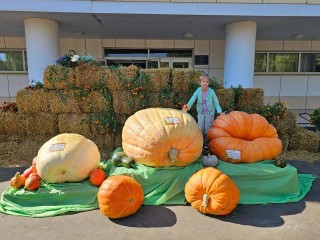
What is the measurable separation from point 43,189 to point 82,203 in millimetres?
543

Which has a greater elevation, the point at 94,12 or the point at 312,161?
the point at 94,12

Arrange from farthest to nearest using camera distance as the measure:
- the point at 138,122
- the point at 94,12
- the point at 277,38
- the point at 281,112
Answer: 1. the point at 277,38
2. the point at 94,12
3. the point at 281,112
4. the point at 138,122

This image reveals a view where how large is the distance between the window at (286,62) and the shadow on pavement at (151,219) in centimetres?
895

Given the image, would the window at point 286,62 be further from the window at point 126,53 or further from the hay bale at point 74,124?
the hay bale at point 74,124

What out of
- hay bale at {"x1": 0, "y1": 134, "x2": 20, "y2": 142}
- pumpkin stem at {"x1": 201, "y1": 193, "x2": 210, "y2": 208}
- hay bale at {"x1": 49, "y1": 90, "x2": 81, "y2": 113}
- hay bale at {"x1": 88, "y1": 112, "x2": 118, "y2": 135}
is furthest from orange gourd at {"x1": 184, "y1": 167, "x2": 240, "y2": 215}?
hay bale at {"x1": 0, "y1": 134, "x2": 20, "y2": 142}

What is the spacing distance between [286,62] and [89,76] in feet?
28.7

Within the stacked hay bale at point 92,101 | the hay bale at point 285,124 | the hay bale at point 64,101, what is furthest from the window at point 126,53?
the hay bale at point 285,124

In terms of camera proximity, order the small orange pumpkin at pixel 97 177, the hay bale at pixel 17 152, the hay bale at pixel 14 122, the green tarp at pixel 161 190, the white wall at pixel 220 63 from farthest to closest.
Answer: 1. the white wall at pixel 220 63
2. the hay bale at pixel 14 122
3. the hay bale at pixel 17 152
4. the small orange pumpkin at pixel 97 177
5. the green tarp at pixel 161 190

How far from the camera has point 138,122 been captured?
12.1ft

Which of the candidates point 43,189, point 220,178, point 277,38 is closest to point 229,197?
point 220,178

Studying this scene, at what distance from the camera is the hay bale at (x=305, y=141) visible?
5.66 meters

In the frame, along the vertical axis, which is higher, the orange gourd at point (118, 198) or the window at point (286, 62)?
the window at point (286, 62)

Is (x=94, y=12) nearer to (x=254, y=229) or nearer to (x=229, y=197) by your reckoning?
(x=229, y=197)

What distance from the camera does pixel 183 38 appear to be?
970cm
